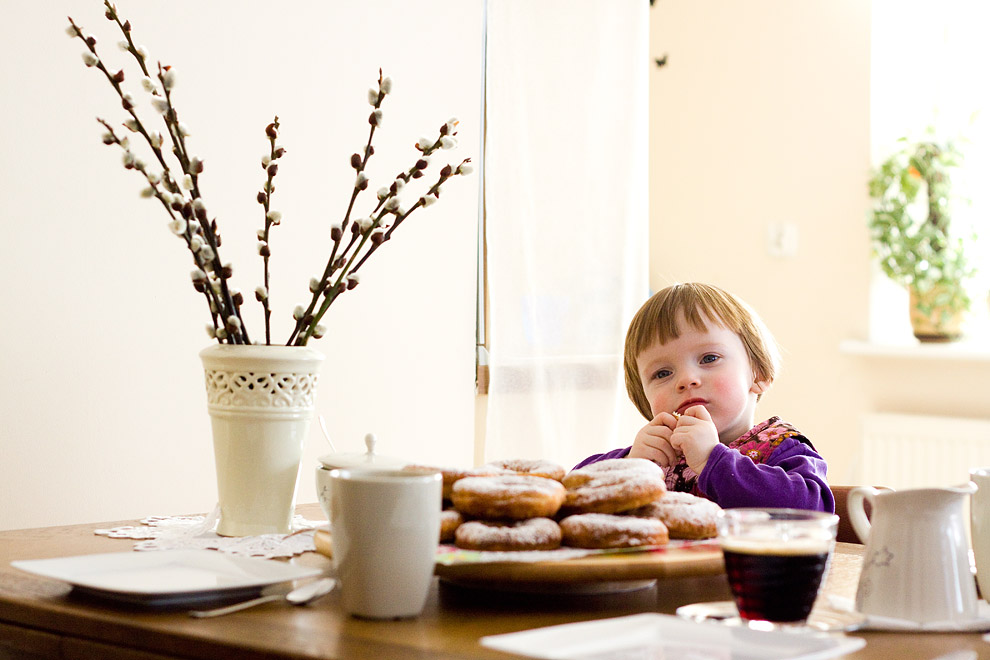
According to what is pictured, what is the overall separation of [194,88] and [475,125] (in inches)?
29.9

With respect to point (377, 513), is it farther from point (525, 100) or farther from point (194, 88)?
point (525, 100)

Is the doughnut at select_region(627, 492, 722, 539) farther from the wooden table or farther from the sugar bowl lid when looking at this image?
the sugar bowl lid

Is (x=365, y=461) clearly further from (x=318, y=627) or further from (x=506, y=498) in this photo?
(x=318, y=627)

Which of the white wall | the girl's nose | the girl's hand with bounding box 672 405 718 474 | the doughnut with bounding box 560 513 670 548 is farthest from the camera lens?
the white wall

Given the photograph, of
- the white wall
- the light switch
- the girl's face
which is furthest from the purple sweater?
the light switch

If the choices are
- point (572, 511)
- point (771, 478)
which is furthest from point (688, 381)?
point (572, 511)

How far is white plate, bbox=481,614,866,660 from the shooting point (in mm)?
676

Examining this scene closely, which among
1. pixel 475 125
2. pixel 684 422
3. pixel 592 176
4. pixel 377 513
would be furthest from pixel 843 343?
pixel 377 513

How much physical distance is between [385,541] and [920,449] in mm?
2909

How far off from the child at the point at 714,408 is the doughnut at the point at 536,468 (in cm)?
25

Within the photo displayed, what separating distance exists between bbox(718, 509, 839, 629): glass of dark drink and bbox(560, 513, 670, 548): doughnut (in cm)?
13

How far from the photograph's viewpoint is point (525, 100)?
9.16 ft

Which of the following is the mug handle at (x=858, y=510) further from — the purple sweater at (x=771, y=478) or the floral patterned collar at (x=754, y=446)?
the floral patterned collar at (x=754, y=446)

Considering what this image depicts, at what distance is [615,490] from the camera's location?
94 centimetres
